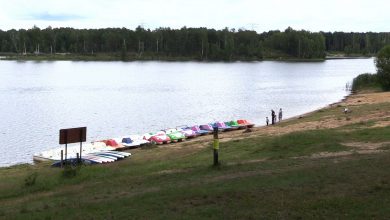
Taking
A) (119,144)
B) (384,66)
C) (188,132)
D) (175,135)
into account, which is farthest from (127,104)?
(384,66)

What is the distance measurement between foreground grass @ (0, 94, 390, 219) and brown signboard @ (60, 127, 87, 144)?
12.2 ft

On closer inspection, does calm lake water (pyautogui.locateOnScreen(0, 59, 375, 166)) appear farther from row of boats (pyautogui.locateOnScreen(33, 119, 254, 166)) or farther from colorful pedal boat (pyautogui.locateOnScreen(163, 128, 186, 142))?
colorful pedal boat (pyautogui.locateOnScreen(163, 128, 186, 142))

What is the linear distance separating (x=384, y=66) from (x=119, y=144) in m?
52.4

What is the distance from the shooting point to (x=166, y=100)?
8562 centimetres

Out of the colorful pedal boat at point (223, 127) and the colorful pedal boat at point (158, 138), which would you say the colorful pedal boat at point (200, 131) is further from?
the colorful pedal boat at point (158, 138)

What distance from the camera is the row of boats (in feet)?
100

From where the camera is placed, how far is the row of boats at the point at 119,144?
100 feet

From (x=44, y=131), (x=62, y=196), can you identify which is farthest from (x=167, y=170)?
(x=44, y=131)

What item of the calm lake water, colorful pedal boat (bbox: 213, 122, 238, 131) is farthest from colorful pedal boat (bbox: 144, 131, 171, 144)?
colorful pedal boat (bbox: 213, 122, 238, 131)

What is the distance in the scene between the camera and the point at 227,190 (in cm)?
1402

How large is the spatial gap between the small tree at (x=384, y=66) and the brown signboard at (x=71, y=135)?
63369mm

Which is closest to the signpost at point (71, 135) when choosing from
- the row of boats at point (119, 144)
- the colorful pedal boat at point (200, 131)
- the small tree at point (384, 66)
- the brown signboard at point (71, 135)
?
the brown signboard at point (71, 135)

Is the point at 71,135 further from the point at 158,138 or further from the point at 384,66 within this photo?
the point at 384,66

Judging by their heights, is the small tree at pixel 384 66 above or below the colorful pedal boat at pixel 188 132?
above
